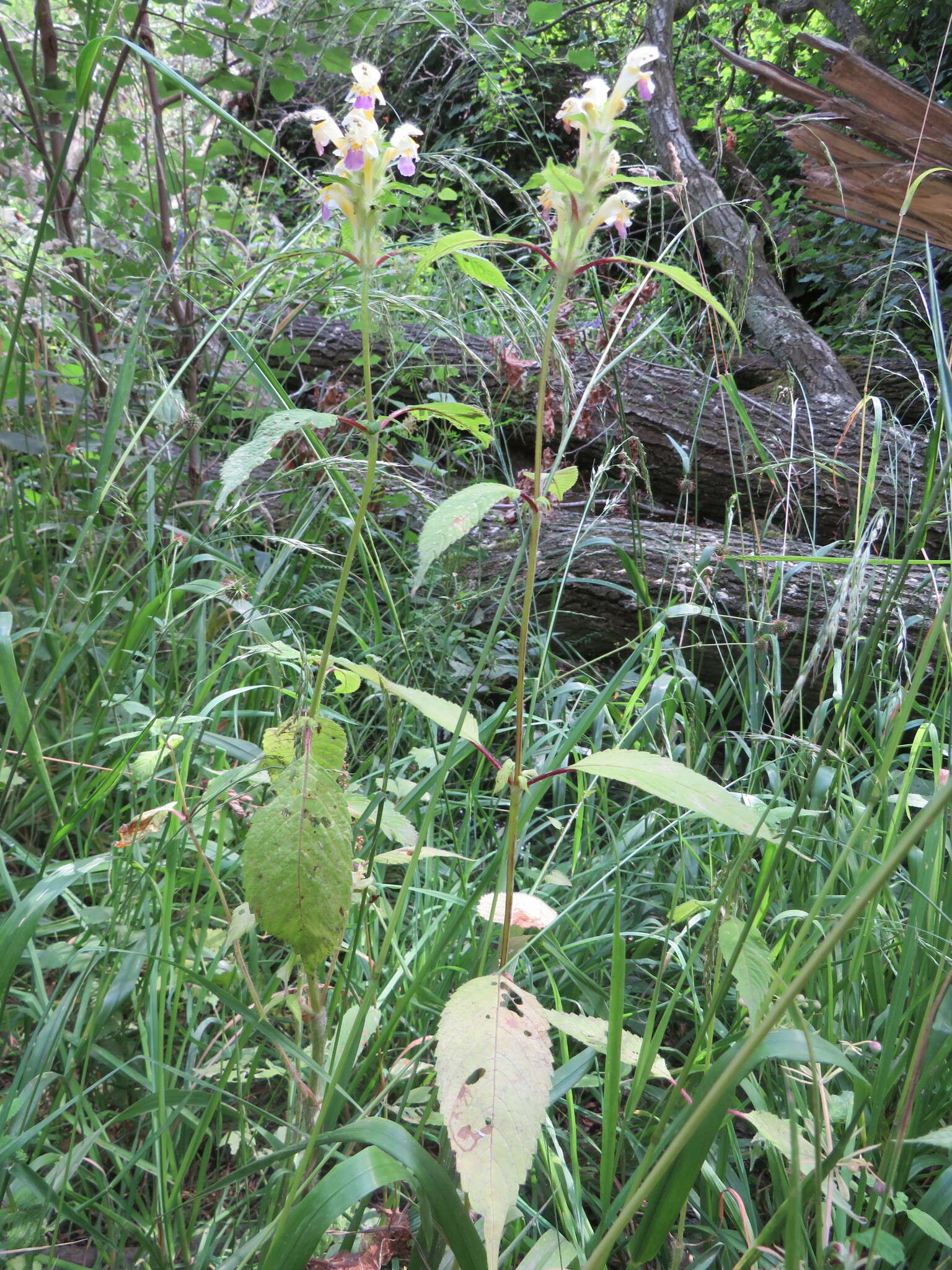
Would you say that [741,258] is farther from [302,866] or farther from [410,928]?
[302,866]

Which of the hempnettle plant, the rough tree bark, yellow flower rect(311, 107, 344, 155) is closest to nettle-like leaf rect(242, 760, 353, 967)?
the hempnettle plant

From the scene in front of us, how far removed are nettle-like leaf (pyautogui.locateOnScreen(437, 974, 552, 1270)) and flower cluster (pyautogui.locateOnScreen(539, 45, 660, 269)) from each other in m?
0.57

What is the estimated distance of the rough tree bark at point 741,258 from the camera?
121 inches

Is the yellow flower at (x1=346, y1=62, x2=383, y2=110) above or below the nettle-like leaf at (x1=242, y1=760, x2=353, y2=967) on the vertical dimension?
above

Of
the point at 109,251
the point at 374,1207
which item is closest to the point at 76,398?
the point at 109,251

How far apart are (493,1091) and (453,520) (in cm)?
39

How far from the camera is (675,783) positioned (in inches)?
24.8

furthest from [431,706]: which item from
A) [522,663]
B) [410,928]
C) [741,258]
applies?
[741,258]

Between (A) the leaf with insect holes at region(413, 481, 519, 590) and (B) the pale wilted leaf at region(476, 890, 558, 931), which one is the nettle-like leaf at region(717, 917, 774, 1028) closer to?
(B) the pale wilted leaf at region(476, 890, 558, 931)

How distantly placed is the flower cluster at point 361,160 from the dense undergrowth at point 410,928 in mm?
38

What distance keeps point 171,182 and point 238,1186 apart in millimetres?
1914

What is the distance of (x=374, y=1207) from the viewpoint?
72 cm

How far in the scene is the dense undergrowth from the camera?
2.21 feet

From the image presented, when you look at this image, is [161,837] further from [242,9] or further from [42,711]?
[242,9]
